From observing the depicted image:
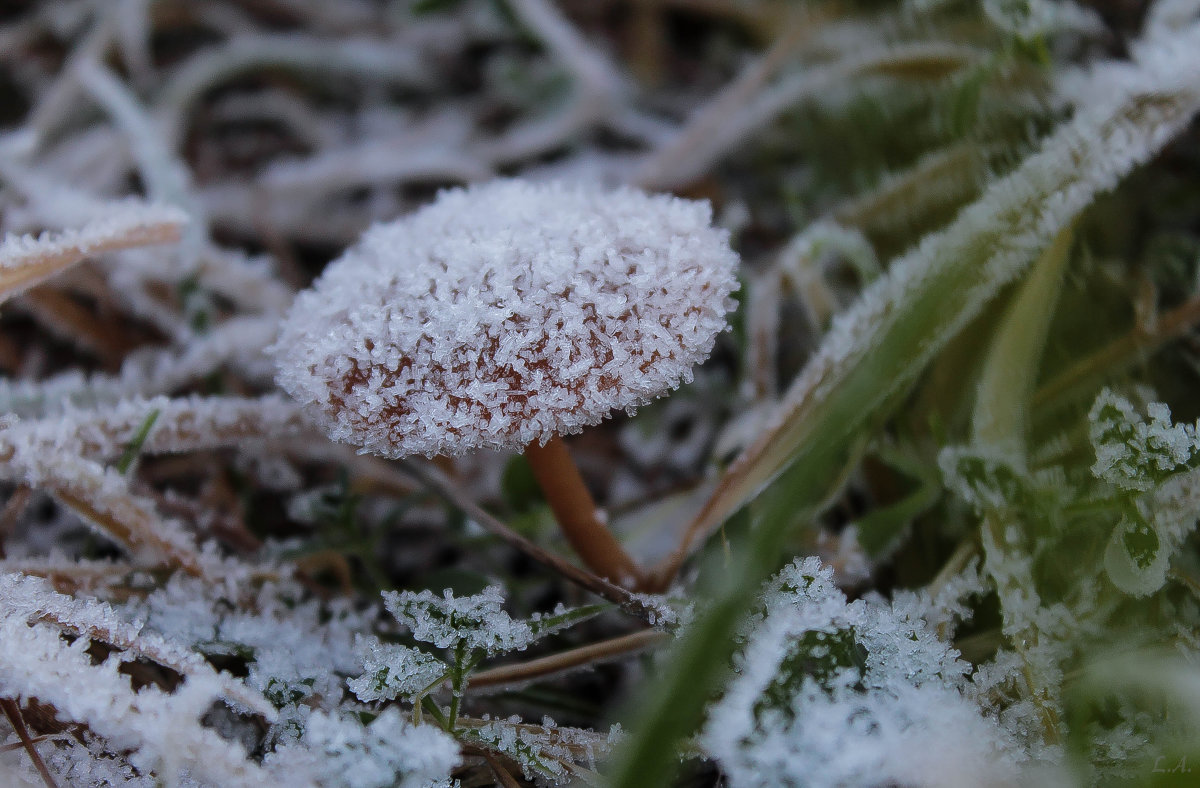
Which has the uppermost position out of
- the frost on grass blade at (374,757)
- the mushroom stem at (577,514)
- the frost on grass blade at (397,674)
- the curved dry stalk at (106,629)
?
the mushroom stem at (577,514)

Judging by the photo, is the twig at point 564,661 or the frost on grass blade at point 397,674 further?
the twig at point 564,661

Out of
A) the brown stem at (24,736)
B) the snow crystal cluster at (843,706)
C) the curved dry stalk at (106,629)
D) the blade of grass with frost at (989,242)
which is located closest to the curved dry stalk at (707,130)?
the blade of grass with frost at (989,242)

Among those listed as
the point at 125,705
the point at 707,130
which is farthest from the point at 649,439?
the point at 125,705

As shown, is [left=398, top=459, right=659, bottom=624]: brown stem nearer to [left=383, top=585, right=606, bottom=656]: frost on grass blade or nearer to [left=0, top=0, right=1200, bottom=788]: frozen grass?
[left=0, top=0, right=1200, bottom=788]: frozen grass

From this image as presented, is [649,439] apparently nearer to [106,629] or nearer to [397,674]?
[397,674]

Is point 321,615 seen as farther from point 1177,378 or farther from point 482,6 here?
point 482,6

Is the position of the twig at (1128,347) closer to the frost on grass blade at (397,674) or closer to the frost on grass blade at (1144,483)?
the frost on grass blade at (1144,483)

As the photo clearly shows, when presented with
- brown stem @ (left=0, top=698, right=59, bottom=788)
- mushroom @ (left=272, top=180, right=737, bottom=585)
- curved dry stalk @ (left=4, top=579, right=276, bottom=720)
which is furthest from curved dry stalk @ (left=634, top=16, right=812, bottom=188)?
brown stem @ (left=0, top=698, right=59, bottom=788)
